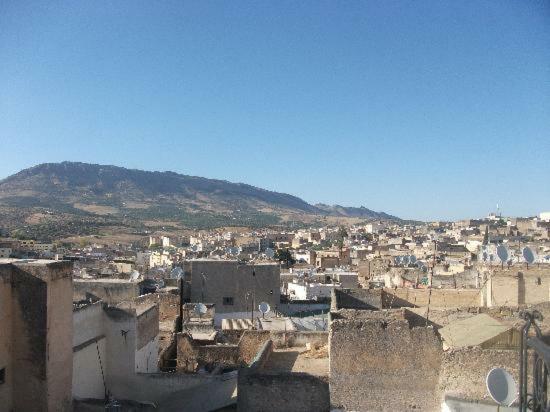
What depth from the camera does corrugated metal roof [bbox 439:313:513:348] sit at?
479 inches

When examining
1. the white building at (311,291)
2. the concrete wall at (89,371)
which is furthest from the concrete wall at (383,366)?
the white building at (311,291)

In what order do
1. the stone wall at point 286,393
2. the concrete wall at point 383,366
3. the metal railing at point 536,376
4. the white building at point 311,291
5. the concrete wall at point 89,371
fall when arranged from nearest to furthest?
the metal railing at point 536,376 < the concrete wall at point 383,366 < the stone wall at point 286,393 < the concrete wall at point 89,371 < the white building at point 311,291

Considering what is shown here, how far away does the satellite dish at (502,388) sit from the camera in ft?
27.0

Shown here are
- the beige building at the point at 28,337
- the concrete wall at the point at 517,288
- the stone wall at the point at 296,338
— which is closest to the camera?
the beige building at the point at 28,337

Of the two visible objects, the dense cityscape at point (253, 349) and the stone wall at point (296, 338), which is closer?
the dense cityscape at point (253, 349)

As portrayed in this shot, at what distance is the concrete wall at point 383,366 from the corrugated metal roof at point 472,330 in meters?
0.86

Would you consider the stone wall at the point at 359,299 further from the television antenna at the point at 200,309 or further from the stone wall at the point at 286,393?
the stone wall at the point at 286,393

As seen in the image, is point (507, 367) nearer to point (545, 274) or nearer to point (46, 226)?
point (545, 274)

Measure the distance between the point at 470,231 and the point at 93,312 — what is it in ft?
225

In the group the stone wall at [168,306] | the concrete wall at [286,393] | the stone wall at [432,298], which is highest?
the stone wall at [432,298]

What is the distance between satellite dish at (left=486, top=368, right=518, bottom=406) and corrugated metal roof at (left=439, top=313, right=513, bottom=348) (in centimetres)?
333

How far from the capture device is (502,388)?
27.2ft

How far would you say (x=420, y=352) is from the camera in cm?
1161

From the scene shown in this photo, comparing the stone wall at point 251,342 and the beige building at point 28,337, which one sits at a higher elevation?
the beige building at point 28,337
